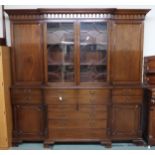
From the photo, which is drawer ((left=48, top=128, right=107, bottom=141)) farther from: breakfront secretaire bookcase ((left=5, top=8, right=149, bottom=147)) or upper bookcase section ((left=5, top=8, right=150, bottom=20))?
upper bookcase section ((left=5, top=8, right=150, bottom=20))

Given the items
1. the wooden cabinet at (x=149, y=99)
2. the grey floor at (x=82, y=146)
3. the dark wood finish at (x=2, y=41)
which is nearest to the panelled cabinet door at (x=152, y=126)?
the wooden cabinet at (x=149, y=99)

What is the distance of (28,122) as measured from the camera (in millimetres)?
2963

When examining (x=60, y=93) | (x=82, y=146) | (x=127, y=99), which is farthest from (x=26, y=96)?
(x=127, y=99)

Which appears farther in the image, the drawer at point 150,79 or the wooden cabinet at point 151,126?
the drawer at point 150,79

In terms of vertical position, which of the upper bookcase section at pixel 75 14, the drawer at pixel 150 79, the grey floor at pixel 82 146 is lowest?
the grey floor at pixel 82 146

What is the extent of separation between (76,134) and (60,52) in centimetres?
126

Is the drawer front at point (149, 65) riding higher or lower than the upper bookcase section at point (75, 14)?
lower

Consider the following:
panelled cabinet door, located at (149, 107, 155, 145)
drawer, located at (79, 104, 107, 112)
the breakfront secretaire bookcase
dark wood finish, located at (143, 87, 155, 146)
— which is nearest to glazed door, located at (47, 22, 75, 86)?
the breakfront secretaire bookcase

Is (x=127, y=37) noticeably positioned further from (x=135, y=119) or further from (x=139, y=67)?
(x=135, y=119)

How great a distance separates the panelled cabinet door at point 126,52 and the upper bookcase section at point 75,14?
0.37 ft

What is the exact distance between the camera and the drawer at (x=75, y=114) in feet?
9.50

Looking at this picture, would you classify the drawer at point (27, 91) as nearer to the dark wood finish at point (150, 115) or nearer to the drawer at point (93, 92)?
the drawer at point (93, 92)

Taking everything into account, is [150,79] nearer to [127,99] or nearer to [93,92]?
[127,99]

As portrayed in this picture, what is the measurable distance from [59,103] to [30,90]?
0.47 meters
